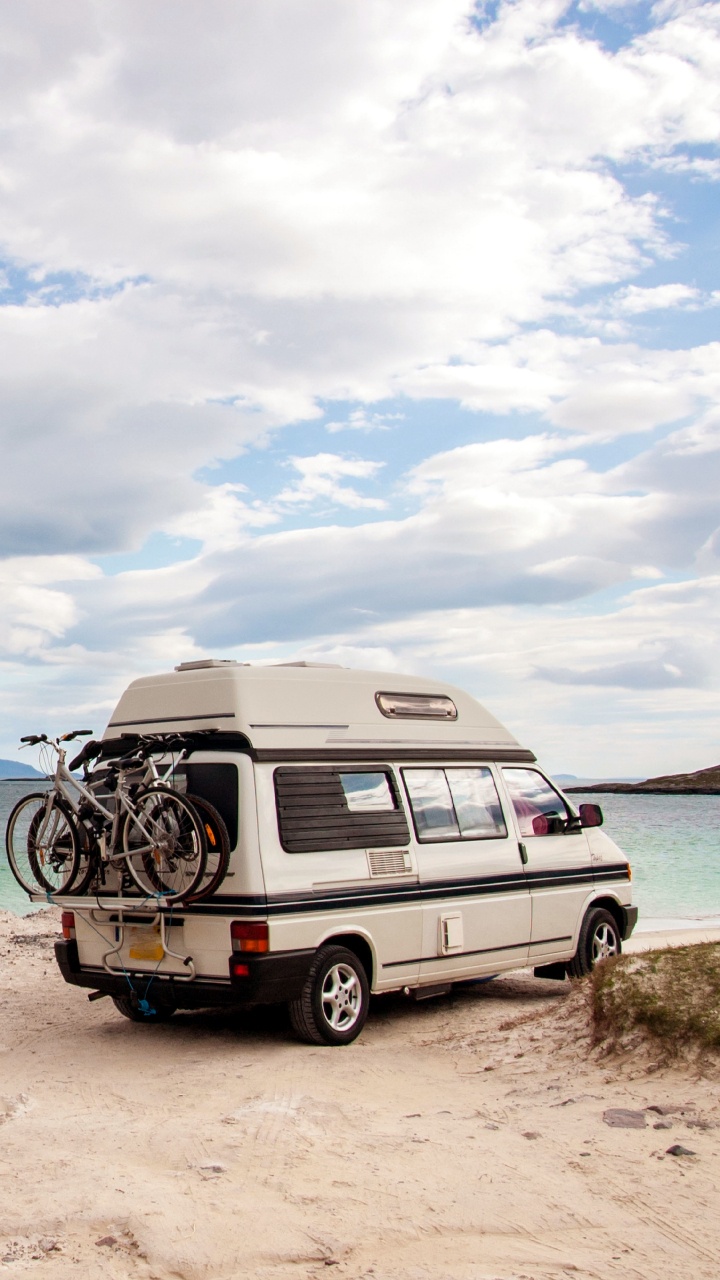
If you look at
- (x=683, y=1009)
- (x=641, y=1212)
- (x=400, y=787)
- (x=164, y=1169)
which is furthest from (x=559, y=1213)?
(x=400, y=787)

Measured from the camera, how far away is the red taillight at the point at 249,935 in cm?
784

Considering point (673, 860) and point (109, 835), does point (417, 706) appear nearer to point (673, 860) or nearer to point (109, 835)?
point (109, 835)

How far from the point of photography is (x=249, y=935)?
788cm

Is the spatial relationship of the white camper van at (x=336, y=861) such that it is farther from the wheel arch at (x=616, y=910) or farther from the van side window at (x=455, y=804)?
the wheel arch at (x=616, y=910)

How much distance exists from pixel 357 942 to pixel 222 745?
1.76 metres

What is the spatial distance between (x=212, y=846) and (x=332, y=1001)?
57.2 inches

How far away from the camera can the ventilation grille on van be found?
28.9 feet

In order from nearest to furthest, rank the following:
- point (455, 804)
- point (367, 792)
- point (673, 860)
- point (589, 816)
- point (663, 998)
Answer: point (663, 998)
point (367, 792)
point (455, 804)
point (589, 816)
point (673, 860)

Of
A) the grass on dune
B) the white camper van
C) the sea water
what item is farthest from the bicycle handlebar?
the sea water

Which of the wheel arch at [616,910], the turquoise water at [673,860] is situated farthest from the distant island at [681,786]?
the wheel arch at [616,910]

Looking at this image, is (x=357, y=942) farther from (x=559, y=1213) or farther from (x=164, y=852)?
(x=559, y=1213)

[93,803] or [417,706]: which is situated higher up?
[417,706]

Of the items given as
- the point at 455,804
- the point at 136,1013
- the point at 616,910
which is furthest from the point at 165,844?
the point at 616,910

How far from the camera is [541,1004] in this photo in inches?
399
